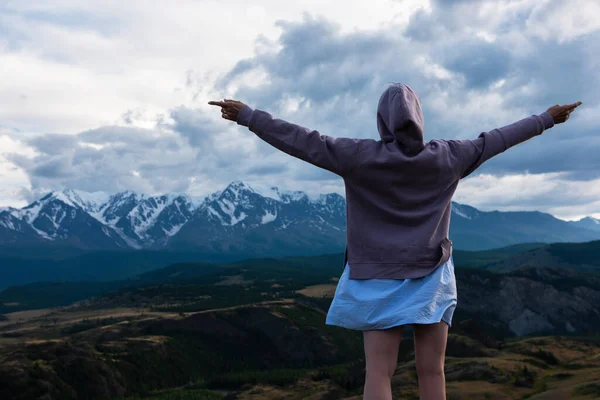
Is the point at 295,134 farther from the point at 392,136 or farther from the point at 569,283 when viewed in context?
the point at 569,283

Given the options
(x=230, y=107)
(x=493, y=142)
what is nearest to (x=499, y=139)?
(x=493, y=142)

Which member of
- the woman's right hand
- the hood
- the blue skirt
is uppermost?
the woman's right hand

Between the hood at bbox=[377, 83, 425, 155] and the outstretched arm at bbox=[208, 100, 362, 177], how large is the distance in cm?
31

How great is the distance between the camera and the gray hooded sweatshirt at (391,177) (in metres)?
5.11

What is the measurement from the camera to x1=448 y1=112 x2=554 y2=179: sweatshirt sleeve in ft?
17.8

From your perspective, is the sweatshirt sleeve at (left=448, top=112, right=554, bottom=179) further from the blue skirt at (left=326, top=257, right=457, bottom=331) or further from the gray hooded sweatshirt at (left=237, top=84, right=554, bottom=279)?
the blue skirt at (left=326, top=257, right=457, bottom=331)

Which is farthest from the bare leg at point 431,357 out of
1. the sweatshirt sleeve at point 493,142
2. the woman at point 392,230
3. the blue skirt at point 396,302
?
the sweatshirt sleeve at point 493,142

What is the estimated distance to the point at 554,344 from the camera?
53125 mm

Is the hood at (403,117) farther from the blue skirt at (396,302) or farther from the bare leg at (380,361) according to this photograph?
the bare leg at (380,361)

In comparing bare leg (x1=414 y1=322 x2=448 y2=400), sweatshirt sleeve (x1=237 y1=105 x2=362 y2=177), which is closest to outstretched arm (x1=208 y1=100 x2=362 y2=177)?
sweatshirt sleeve (x1=237 y1=105 x2=362 y2=177)

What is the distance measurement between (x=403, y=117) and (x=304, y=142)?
860 mm

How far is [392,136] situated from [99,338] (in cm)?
10769

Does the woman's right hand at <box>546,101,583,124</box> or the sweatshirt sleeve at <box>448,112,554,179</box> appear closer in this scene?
the sweatshirt sleeve at <box>448,112,554,179</box>

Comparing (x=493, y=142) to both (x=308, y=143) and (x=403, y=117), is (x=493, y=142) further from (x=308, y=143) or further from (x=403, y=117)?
(x=308, y=143)
